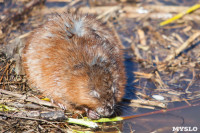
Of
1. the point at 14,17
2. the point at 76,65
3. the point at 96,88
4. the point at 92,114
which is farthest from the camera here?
the point at 14,17

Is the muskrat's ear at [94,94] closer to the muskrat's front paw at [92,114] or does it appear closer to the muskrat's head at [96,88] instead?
the muskrat's head at [96,88]

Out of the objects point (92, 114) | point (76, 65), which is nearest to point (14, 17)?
point (76, 65)

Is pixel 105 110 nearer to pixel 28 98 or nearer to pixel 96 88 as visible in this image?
pixel 96 88

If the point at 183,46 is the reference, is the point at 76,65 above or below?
below

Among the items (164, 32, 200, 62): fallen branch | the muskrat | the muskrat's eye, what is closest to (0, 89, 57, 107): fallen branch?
the muskrat

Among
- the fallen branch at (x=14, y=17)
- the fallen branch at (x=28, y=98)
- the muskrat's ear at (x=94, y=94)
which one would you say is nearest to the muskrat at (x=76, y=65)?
the muskrat's ear at (x=94, y=94)

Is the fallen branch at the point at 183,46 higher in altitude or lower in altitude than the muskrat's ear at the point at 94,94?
higher

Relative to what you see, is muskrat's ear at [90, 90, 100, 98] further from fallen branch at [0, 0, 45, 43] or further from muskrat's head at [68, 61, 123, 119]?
fallen branch at [0, 0, 45, 43]

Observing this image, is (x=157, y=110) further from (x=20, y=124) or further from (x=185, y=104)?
(x=20, y=124)
